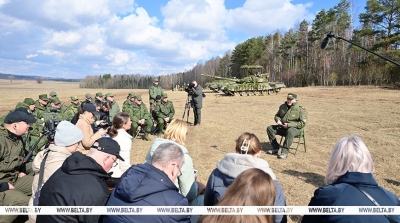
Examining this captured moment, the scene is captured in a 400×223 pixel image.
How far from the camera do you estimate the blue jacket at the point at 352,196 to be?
152 centimetres

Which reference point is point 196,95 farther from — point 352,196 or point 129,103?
point 352,196

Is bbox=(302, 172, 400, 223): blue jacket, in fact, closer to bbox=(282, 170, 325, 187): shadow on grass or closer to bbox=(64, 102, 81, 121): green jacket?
bbox=(282, 170, 325, 187): shadow on grass

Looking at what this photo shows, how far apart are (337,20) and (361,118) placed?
32.4 m

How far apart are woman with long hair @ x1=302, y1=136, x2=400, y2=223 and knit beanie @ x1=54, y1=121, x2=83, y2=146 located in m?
2.32

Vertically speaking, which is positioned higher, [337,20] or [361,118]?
[337,20]

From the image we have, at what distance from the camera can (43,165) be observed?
2.61 meters

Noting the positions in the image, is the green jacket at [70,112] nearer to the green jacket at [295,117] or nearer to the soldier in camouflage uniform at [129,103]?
the soldier in camouflage uniform at [129,103]

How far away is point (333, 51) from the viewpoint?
38469mm

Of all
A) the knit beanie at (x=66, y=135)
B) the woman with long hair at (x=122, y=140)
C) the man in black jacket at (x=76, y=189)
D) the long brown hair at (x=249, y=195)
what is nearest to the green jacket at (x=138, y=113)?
the woman with long hair at (x=122, y=140)

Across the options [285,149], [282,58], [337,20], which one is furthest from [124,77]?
[285,149]

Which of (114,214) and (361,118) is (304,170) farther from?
(361,118)

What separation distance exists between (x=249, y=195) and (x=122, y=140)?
2.84 m

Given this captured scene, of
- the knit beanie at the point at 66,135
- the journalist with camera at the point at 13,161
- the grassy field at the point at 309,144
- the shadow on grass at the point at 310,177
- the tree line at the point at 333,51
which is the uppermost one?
the tree line at the point at 333,51

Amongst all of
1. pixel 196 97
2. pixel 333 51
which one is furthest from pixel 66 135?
pixel 333 51
